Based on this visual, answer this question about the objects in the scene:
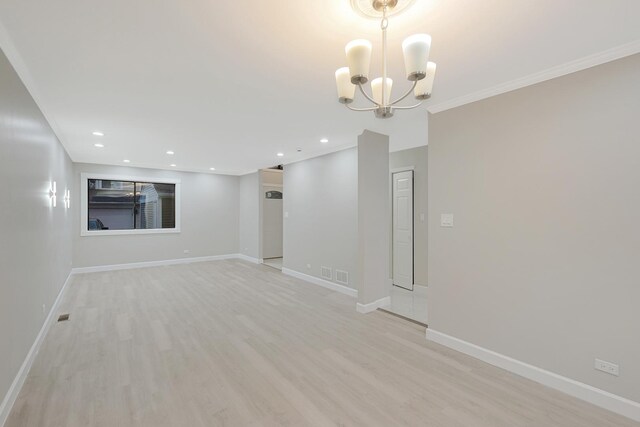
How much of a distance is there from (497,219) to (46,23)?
Answer: 146 inches

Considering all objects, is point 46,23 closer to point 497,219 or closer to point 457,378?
point 497,219

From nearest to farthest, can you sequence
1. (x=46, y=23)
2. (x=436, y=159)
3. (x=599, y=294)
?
(x=46, y=23)
(x=599, y=294)
(x=436, y=159)

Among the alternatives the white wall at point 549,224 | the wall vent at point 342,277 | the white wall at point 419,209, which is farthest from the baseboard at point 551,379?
the white wall at point 419,209

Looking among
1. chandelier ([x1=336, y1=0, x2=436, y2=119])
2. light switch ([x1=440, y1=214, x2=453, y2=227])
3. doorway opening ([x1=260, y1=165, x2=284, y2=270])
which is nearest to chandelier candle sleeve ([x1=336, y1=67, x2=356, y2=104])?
chandelier ([x1=336, y1=0, x2=436, y2=119])

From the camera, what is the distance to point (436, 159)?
3.17 m

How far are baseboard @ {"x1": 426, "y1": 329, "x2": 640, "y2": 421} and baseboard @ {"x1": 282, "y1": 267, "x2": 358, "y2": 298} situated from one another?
1.89m

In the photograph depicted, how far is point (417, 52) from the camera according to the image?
1.44 meters

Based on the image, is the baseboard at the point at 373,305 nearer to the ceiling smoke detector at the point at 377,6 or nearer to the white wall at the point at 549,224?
the white wall at the point at 549,224

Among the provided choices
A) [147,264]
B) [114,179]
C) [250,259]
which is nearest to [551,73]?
[250,259]

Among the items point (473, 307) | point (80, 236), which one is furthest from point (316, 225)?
point (80, 236)

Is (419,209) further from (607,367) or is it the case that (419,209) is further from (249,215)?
(249,215)

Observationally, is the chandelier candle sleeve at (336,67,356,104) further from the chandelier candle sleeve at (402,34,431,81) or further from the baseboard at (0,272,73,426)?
the baseboard at (0,272,73,426)

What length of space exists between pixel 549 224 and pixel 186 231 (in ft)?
25.7

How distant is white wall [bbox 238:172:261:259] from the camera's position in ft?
25.5
